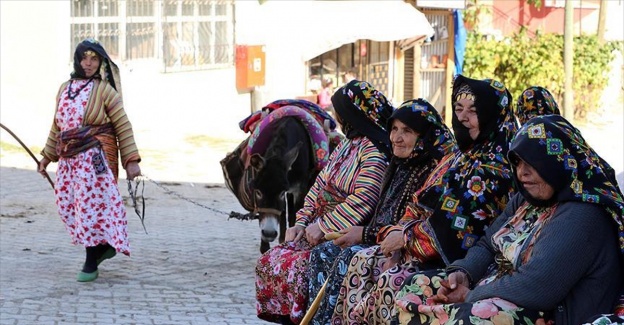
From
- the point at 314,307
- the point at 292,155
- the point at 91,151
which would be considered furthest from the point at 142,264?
the point at 314,307

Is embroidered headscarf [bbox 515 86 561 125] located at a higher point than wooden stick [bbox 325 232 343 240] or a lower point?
higher

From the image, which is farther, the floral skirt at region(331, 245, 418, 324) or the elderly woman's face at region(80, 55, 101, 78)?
the elderly woman's face at region(80, 55, 101, 78)

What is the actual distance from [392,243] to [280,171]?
2.86 meters

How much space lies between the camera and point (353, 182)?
6.18 m

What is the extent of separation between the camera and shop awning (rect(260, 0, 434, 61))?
1995 cm

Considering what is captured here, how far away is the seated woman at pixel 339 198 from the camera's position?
6109 mm

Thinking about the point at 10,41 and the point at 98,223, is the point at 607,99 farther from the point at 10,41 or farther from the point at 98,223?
the point at 98,223

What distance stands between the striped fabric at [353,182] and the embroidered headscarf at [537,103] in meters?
0.82

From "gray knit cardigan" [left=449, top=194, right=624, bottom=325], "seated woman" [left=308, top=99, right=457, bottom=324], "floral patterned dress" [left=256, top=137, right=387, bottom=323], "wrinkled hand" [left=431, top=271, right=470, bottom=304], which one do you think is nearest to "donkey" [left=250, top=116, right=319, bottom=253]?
"floral patterned dress" [left=256, top=137, right=387, bottom=323]

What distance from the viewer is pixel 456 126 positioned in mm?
5344

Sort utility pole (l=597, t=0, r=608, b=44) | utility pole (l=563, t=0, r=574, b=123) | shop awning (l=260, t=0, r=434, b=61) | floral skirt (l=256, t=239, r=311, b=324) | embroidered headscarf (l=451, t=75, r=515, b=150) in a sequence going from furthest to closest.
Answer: utility pole (l=597, t=0, r=608, b=44) → utility pole (l=563, t=0, r=574, b=123) → shop awning (l=260, t=0, r=434, b=61) → floral skirt (l=256, t=239, r=311, b=324) → embroidered headscarf (l=451, t=75, r=515, b=150)

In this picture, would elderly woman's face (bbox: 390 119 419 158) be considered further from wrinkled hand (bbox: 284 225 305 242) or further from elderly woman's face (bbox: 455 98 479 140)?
wrinkled hand (bbox: 284 225 305 242)

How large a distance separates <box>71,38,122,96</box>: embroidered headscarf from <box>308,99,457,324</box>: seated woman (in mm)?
2722

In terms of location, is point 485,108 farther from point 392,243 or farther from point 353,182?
point 353,182
